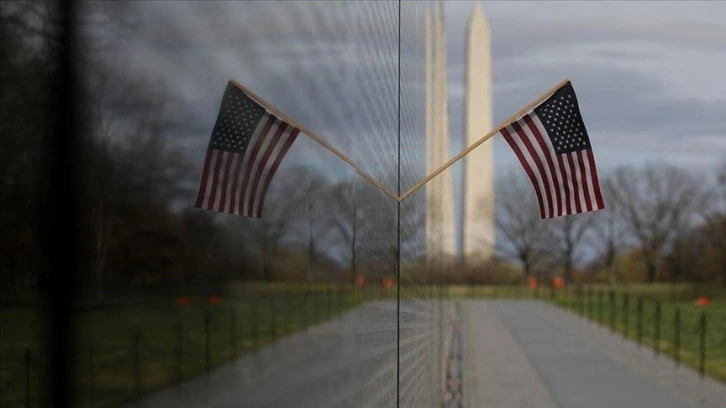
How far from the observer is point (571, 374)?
27156 mm

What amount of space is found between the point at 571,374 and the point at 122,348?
26.5m

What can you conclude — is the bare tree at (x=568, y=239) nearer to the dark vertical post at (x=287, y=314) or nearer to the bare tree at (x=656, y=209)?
the bare tree at (x=656, y=209)

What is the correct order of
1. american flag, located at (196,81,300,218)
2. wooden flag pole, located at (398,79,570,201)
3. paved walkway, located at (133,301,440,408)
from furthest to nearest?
wooden flag pole, located at (398,79,570,201) < american flag, located at (196,81,300,218) < paved walkway, located at (133,301,440,408)

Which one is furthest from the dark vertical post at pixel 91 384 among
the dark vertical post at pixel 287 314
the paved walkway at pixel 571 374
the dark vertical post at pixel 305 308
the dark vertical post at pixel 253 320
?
the paved walkway at pixel 571 374

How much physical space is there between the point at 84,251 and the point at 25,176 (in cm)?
8

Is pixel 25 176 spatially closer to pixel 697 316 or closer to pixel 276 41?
pixel 276 41

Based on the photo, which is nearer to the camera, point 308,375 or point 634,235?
point 308,375

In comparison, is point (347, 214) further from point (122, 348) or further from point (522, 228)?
point (522, 228)

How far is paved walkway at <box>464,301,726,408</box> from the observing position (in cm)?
2158

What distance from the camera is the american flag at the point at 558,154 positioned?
4.88 metres

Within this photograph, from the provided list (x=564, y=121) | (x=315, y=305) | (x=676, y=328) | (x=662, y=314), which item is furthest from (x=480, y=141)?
(x=662, y=314)

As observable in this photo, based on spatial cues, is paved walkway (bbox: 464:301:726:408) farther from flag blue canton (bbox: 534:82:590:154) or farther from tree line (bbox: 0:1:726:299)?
tree line (bbox: 0:1:726:299)

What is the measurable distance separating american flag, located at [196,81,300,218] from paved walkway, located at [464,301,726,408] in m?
16.8

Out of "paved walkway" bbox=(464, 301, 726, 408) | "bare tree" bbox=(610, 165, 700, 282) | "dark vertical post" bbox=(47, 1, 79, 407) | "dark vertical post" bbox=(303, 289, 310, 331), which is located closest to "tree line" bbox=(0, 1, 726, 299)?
"dark vertical post" bbox=(47, 1, 79, 407)
